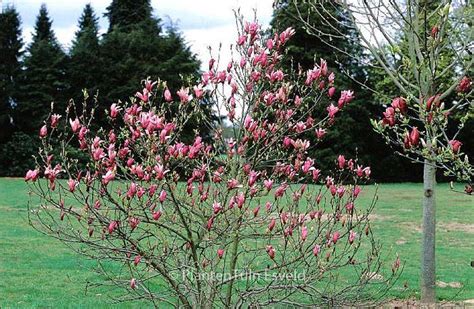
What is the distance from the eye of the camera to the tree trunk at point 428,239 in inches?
236

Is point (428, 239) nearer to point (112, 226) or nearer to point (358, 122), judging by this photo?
point (112, 226)

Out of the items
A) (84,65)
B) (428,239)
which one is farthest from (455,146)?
(84,65)

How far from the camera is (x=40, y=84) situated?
26.4 meters

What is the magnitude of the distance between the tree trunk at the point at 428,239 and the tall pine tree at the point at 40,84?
22097mm

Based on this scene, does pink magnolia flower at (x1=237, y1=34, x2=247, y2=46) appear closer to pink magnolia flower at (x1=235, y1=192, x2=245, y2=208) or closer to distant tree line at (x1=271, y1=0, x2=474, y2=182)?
pink magnolia flower at (x1=235, y1=192, x2=245, y2=208)

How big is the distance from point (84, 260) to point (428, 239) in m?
4.68

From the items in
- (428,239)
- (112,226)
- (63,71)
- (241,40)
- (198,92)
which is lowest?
(428,239)

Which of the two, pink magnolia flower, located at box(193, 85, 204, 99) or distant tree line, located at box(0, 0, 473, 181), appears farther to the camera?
distant tree line, located at box(0, 0, 473, 181)

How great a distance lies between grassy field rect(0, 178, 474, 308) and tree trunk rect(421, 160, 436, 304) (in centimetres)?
23

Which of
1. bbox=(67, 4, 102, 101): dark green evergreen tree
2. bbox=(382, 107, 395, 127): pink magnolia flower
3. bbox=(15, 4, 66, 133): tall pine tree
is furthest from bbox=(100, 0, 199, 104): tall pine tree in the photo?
bbox=(382, 107, 395, 127): pink magnolia flower

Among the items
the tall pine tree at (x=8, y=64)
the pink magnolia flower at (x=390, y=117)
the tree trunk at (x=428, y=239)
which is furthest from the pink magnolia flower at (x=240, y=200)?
the tall pine tree at (x=8, y=64)

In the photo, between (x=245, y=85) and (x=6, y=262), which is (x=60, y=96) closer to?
(x=6, y=262)

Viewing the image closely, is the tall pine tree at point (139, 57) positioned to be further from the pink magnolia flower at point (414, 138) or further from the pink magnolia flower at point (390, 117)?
the pink magnolia flower at point (414, 138)

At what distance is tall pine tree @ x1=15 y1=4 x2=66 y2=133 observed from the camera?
86.0ft
